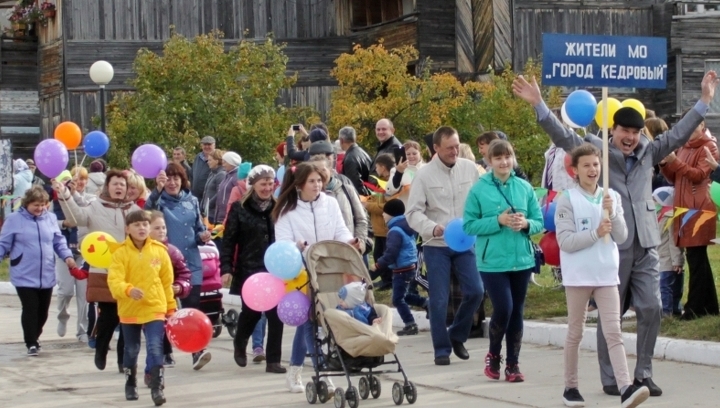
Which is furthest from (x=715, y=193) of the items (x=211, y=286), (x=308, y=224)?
(x=211, y=286)

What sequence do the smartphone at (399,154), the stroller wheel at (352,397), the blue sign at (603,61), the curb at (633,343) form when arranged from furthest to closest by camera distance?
the smartphone at (399,154) < the curb at (633,343) < the blue sign at (603,61) < the stroller wheel at (352,397)

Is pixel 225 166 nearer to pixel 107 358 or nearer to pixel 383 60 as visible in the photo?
pixel 107 358

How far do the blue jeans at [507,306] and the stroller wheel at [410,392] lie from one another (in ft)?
3.57

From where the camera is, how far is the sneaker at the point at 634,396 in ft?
27.3

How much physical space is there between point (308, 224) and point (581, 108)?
3.53m

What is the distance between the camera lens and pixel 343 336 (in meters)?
9.45

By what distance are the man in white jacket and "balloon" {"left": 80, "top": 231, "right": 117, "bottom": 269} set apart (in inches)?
99.9

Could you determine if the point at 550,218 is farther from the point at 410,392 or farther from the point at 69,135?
the point at 69,135

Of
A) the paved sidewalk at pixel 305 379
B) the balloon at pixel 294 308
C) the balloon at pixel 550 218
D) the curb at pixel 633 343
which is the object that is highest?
the balloon at pixel 550 218

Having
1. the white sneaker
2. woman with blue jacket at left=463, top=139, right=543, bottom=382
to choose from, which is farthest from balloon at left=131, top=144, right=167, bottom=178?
woman with blue jacket at left=463, top=139, right=543, bottom=382

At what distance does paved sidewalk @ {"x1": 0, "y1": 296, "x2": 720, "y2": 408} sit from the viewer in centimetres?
951

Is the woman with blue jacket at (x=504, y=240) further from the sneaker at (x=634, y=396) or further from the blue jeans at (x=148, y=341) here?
the blue jeans at (x=148, y=341)

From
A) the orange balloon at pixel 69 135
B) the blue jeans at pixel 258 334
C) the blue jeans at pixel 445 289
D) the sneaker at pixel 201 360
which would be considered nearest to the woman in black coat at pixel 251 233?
the sneaker at pixel 201 360

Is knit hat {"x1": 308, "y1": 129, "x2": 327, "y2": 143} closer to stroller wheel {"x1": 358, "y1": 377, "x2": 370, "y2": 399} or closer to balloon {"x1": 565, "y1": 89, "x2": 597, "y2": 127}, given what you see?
balloon {"x1": 565, "y1": 89, "x2": 597, "y2": 127}
